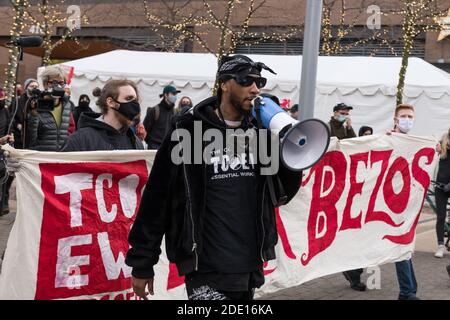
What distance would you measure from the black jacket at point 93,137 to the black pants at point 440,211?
5.99m

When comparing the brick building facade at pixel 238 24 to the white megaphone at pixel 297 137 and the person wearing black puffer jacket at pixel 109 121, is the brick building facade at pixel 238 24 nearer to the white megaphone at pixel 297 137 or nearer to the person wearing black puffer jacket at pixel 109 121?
the person wearing black puffer jacket at pixel 109 121

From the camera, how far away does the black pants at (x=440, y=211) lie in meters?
9.35

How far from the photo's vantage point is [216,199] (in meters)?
3.34

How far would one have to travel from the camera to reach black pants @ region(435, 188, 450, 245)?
935 centimetres

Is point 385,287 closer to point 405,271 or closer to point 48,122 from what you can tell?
point 405,271

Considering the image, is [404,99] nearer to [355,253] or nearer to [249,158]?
[355,253]

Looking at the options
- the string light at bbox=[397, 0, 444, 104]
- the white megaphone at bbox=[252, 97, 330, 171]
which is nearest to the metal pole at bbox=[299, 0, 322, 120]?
the white megaphone at bbox=[252, 97, 330, 171]

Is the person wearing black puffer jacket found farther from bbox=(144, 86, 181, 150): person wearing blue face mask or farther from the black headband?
bbox=(144, 86, 181, 150): person wearing blue face mask

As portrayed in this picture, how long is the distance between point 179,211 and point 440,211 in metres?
6.85

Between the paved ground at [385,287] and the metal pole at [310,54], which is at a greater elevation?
the metal pole at [310,54]

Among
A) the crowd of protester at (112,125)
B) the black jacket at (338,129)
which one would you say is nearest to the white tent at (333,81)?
the crowd of protester at (112,125)

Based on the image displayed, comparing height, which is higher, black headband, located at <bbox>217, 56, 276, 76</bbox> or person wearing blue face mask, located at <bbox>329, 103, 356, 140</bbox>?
black headband, located at <bbox>217, 56, 276, 76</bbox>

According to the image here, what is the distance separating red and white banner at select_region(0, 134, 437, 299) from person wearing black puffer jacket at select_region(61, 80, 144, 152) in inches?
5.4

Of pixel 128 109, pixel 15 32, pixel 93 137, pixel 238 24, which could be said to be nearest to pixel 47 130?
pixel 93 137
